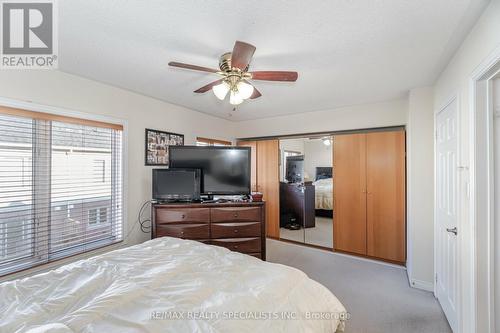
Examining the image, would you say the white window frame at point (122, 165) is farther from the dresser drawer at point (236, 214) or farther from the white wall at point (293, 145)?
the white wall at point (293, 145)

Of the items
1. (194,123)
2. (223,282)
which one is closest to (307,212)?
(194,123)

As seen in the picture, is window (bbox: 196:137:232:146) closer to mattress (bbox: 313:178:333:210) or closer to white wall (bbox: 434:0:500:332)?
mattress (bbox: 313:178:333:210)

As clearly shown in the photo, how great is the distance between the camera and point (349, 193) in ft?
12.2

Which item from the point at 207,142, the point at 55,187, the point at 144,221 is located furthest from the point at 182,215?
the point at 207,142

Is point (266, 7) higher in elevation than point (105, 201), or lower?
higher

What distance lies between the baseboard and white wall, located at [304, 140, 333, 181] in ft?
6.26

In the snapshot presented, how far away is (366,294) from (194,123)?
3.39 meters

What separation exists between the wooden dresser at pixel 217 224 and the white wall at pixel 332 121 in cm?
175

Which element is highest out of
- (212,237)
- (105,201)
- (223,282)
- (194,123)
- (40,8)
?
(40,8)

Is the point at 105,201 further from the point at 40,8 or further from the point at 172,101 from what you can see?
the point at 40,8

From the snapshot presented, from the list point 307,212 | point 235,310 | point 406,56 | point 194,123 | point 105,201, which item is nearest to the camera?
point 235,310

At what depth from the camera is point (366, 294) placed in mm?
2584

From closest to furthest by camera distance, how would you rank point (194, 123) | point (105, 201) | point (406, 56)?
point (406, 56), point (105, 201), point (194, 123)

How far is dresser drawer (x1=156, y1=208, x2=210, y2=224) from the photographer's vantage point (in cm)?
290
